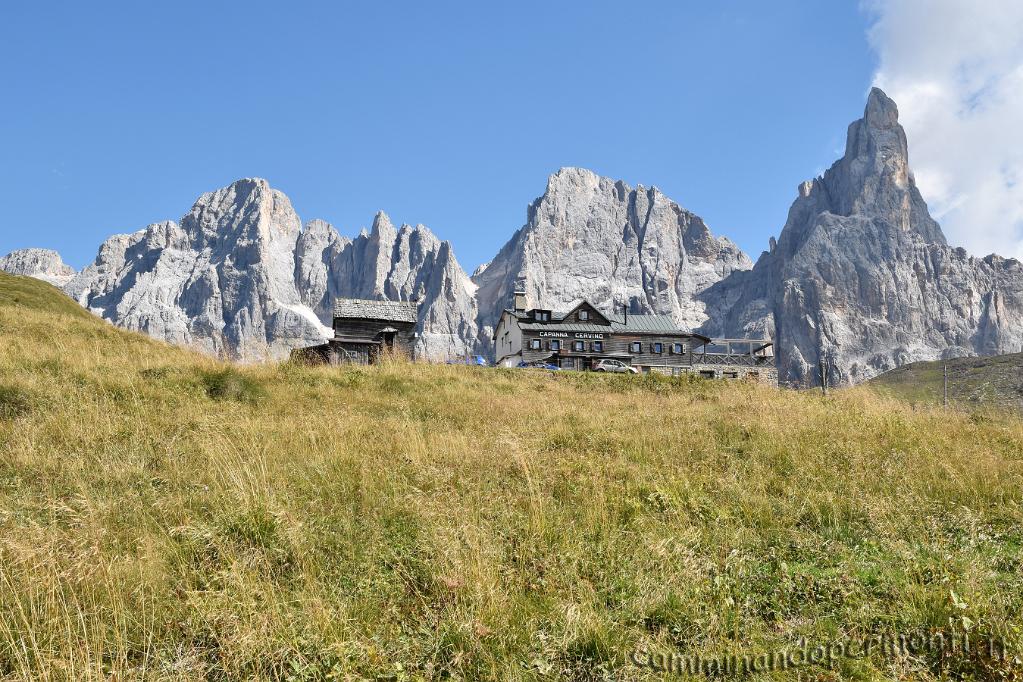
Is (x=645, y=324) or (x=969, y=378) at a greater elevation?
(x=645, y=324)

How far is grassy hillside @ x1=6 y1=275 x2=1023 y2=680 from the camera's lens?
3545 mm

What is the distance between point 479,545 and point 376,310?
173 feet

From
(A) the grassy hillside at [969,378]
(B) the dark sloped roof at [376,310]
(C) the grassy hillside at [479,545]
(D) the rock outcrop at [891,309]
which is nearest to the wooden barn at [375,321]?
(B) the dark sloped roof at [376,310]

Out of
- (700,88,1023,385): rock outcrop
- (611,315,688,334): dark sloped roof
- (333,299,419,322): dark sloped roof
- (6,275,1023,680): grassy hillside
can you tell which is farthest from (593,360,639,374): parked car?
(700,88,1023,385): rock outcrop

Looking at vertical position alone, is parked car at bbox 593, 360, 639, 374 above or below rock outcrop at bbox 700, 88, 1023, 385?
below

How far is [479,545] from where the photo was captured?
482 cm

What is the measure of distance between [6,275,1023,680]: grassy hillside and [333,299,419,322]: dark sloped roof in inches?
1727

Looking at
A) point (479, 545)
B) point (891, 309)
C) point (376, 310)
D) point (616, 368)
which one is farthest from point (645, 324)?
point (891, 309)

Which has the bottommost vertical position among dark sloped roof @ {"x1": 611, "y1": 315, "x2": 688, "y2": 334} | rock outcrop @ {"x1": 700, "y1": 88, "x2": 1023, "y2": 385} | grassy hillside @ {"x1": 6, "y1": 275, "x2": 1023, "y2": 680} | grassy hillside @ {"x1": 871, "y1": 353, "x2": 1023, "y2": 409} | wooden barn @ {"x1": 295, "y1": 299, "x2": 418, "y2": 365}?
grassy hillside @ {"x1": 6, "y1": 275, "x2": 1023, "y2": 680}

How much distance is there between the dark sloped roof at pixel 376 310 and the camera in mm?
53747

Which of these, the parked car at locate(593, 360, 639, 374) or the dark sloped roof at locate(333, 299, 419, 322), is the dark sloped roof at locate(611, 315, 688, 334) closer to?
the parked car at locate(593, 360, 639, 374)

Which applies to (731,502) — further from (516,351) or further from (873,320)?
(873,320)

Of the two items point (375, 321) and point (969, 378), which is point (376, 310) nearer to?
point (375, 321)

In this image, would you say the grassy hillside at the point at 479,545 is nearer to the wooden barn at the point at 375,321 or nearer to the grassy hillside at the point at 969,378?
the grassy hillside at the point at 969,378
